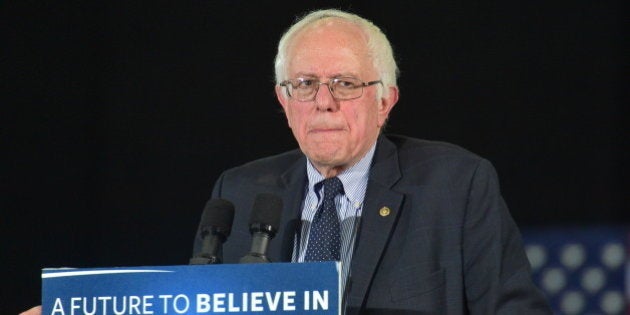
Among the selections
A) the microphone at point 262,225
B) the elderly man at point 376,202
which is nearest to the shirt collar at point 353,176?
the elderly man at point 376,202

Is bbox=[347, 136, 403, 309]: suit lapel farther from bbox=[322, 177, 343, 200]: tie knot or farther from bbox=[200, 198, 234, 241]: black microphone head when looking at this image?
bbox=[200, 198, 234, 241]: black microphone head

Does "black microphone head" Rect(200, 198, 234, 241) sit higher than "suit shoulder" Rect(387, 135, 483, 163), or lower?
lower

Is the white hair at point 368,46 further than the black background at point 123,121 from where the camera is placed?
No

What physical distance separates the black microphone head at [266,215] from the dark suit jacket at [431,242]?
13.7 inches

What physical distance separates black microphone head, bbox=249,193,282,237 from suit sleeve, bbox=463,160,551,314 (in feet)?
1.66

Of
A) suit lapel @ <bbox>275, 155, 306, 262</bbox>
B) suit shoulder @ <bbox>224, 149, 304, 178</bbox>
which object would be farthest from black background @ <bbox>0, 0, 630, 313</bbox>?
suit lapel @ <bbox>275, 155, 306, 262</bbox>

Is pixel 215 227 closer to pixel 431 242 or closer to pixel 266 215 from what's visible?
pixel 266 215

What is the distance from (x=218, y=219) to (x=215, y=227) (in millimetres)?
18

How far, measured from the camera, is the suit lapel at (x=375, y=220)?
7.17 feet

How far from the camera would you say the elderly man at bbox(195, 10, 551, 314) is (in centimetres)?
219

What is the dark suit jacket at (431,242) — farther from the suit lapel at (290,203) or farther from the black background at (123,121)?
the black background at (123,121)

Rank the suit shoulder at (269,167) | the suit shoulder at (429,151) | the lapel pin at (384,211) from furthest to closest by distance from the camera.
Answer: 1. the suit shoulder at (269,167)
2. the suit shoulder at (429,151)
3. the lapel pin at (384,211)

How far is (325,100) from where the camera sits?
2285 mm

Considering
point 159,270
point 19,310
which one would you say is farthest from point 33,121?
point 159,270
